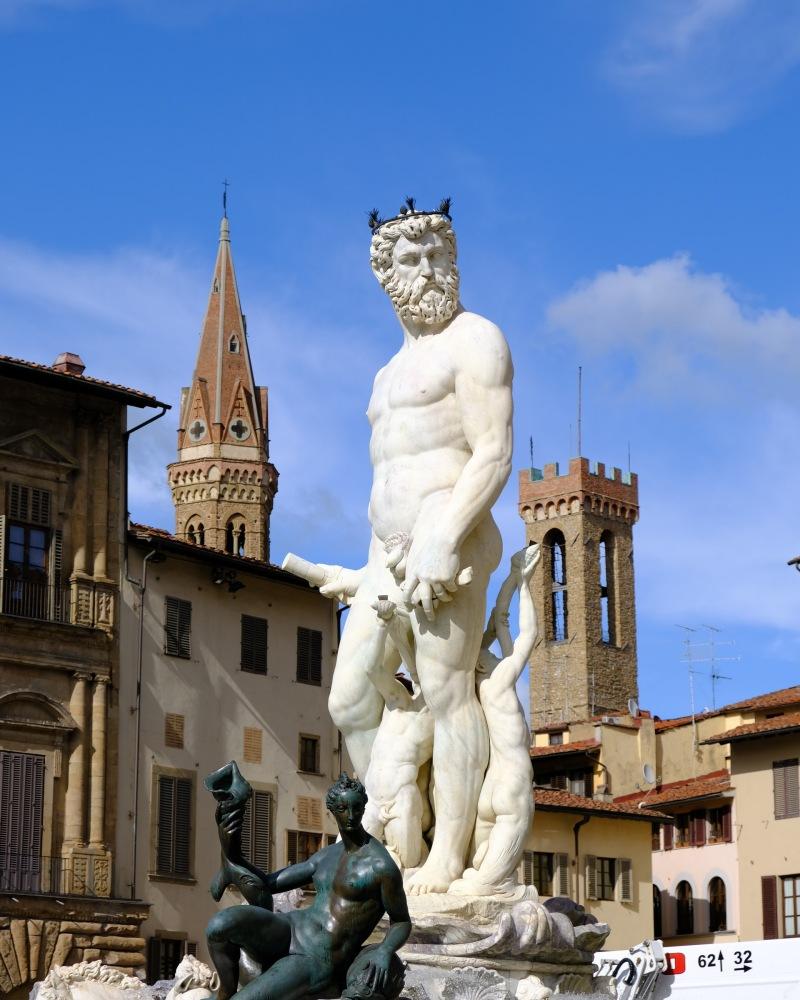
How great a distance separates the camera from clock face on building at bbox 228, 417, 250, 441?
335 ft

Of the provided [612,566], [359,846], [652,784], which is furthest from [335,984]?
[612,566]

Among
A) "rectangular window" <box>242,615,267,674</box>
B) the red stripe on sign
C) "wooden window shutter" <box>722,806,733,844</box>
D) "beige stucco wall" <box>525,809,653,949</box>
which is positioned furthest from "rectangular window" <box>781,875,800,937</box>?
the red stripe on sign

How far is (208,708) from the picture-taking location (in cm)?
4456

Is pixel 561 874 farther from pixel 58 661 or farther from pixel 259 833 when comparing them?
pixel 58 661

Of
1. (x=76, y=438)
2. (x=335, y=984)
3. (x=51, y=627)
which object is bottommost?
(x=335, y=984)

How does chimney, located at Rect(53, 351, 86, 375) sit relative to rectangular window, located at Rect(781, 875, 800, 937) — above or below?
above

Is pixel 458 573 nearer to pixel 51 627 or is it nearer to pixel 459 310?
pixel 459 310

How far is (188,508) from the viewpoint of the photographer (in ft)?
341

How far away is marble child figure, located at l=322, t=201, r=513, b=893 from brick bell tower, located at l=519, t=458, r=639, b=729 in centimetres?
10798

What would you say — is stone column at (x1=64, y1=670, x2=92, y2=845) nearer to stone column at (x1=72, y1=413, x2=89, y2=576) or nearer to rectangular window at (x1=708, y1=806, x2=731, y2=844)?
stone column at (x1=72, y1=413, x2=89, y2=576)

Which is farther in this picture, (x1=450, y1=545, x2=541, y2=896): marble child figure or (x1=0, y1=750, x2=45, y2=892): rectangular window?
(x1=0, y1=750, x2=45, y2=892): rectangular window

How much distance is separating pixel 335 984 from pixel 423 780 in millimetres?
3072

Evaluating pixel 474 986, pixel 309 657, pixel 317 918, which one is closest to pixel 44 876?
pixel 309 657

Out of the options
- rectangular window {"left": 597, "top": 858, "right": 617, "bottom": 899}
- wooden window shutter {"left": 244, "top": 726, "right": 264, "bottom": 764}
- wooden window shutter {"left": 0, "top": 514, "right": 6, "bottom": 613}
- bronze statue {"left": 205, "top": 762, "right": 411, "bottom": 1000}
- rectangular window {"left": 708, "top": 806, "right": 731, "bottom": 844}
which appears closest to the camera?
bronze statue {"left": 205, "top": 762, "right": 411, "bottom": 1000}
